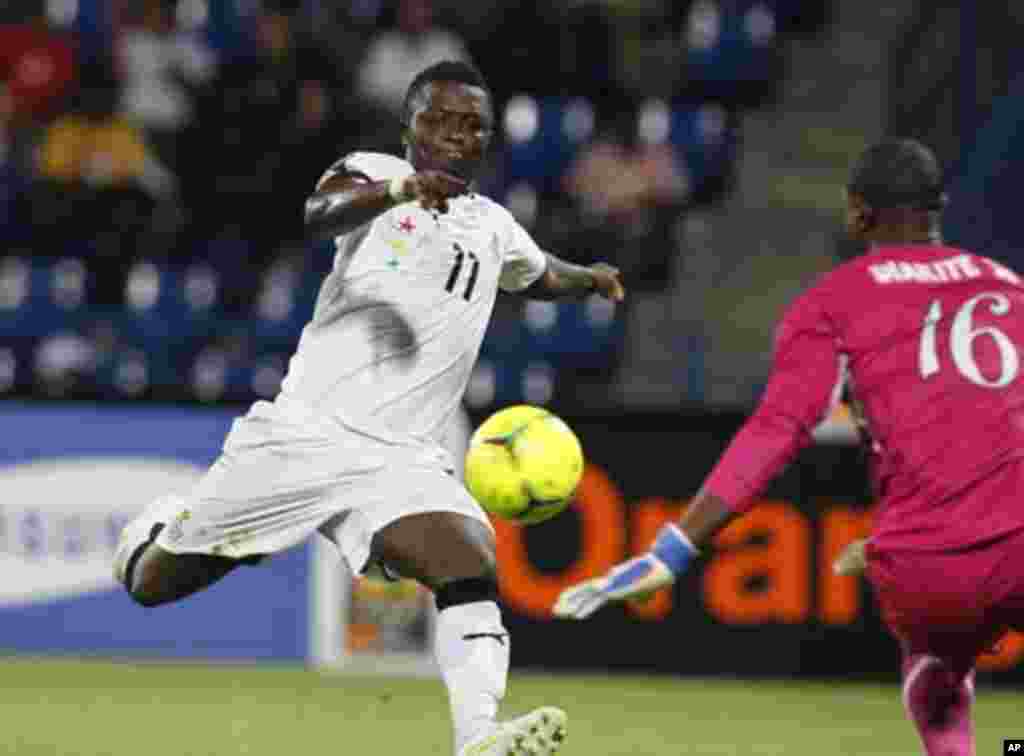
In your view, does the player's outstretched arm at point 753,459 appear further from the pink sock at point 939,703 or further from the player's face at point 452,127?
the player's face at point 452,127

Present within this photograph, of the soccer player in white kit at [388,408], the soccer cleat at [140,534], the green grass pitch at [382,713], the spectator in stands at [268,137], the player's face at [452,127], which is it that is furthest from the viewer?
the spectator in stands at [268,137]

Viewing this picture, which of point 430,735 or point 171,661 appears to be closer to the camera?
point 430,735

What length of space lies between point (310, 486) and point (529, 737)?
113 centimetres

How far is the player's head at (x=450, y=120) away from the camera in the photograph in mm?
6867

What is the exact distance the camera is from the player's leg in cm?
639

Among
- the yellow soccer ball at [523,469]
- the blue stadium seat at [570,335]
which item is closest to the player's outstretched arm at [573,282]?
the yellow soccer ball at [523,469]

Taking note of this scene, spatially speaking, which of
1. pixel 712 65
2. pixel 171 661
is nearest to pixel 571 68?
pixel 712 65

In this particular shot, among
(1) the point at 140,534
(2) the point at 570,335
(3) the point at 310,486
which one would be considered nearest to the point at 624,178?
(2) the point at 570,335

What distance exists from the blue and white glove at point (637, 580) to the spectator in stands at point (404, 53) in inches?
399

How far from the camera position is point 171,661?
12102 millimetres

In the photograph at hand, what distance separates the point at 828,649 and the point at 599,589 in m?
6.28

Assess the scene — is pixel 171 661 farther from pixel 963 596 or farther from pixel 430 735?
pixel 963 596

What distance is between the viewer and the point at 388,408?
6898mm

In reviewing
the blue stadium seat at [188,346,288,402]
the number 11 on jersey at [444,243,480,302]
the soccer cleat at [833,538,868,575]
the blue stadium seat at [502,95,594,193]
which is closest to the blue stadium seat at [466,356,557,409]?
the blue stadium seat at [188,346,288,402]
